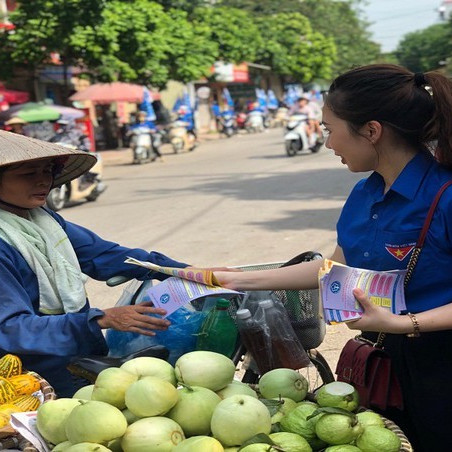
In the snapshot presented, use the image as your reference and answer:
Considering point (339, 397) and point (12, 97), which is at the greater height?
point (339, 397)

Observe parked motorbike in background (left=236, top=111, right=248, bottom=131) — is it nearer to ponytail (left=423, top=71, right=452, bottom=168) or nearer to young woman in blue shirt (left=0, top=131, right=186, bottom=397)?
young woman in blue shirt (left=0, top=131, right=186, bottom=397)

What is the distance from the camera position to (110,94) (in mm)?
23750

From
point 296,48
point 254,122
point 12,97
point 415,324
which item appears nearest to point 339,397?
point 415,324

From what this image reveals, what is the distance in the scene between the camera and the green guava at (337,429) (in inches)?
80.1

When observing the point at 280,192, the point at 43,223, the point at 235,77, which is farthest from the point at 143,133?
the point at 235,77

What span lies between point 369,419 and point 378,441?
0.12 meters

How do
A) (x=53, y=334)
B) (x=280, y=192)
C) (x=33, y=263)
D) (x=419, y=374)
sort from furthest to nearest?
(x=280, y=192), (x=33, y=263), (x=53, y=334), (x=419, y=374)

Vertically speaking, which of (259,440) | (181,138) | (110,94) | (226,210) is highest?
(259,440)

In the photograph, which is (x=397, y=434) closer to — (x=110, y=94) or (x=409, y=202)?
(x=409, y=202)

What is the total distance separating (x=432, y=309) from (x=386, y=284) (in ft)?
0.45

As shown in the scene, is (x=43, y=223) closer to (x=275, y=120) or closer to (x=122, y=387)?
(x=122, y=387)

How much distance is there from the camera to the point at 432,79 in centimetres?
219

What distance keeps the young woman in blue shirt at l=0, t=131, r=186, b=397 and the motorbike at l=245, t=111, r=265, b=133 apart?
1335 inches

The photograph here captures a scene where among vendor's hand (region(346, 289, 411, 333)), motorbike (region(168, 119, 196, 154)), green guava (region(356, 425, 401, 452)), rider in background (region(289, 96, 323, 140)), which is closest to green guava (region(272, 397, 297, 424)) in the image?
green guava (region(356, 425, 401, 452))
